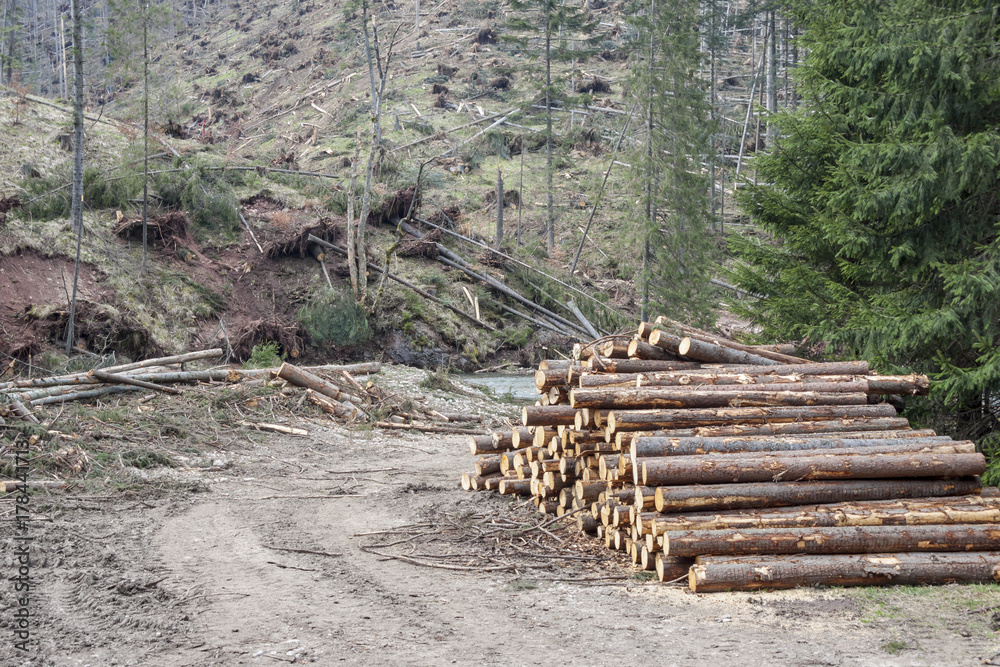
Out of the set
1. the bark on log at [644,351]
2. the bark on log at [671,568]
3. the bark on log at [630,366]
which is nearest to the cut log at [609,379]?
the bark on log at [630,366]

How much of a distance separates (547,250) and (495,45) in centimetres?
2373

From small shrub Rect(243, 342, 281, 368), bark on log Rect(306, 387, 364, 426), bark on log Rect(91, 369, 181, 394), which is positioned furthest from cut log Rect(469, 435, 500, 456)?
small shrub Rect(243, 342, 281, 368)

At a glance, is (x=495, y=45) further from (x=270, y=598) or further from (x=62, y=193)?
(x=270, y=598)

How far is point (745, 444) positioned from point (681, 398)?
79cm

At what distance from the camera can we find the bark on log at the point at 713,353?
27.9ft

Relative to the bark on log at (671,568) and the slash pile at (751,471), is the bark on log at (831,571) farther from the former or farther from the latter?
the bark on log at (671,568)

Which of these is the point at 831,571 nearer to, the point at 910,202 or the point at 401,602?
the point at 401,602

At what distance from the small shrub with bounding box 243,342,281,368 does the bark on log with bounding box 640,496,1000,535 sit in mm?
13141

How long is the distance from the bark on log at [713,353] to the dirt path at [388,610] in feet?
7.84

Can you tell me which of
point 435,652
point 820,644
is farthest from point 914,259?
point 435,652

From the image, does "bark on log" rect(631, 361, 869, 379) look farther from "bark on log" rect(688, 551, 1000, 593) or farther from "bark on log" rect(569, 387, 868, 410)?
→ "bark on log" rect(688, 551, 1000, 593)

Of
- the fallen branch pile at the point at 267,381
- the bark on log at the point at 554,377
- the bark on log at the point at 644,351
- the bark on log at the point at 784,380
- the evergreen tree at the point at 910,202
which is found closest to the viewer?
the bark on log at the point at 784,380

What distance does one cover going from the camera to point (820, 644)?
4.96 m

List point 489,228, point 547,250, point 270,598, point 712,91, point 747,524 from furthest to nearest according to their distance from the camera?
point 712,91 < point 489,228 < point 547,250 < point 747,524 < point 270,598
